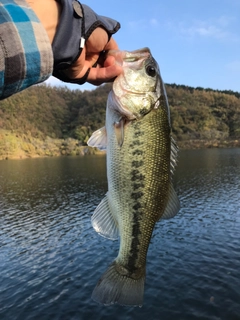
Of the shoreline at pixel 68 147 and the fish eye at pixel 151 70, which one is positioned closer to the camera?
the fish eye at pixel 151 70

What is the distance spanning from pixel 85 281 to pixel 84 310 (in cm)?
231

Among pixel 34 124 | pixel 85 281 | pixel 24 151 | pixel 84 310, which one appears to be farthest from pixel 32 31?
pixel 34 124

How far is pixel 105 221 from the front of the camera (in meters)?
3.42

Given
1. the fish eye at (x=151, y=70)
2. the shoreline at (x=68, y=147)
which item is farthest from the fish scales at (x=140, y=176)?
the shoreline at (x=68, y=147)

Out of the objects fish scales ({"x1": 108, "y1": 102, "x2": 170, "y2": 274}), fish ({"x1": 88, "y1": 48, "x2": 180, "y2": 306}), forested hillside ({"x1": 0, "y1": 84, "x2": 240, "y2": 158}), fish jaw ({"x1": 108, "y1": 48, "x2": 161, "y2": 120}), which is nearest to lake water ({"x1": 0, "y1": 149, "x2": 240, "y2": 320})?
fish ({"x1": 88, "y1": 48, "x2": 180, "y2": 306})

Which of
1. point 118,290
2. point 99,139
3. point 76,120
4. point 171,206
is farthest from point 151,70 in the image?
point 76,120

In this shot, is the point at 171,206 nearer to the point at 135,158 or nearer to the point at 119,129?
the point at 135,158

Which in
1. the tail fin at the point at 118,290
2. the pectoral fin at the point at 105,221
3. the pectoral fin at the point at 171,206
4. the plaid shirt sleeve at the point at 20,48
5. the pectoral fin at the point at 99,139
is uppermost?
the plaid shirt sleeve at the point at 20,48

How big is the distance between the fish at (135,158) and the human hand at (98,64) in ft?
0.26

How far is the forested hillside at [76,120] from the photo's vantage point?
108 m

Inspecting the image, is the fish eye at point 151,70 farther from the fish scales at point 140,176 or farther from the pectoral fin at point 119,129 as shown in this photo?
the pectoral fin at point 119,129

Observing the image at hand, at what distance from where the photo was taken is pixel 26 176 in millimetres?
51969

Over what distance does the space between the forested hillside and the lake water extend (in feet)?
254

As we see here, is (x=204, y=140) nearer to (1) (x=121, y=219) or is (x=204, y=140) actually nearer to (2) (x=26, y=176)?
(2) (x=26, y=176)
